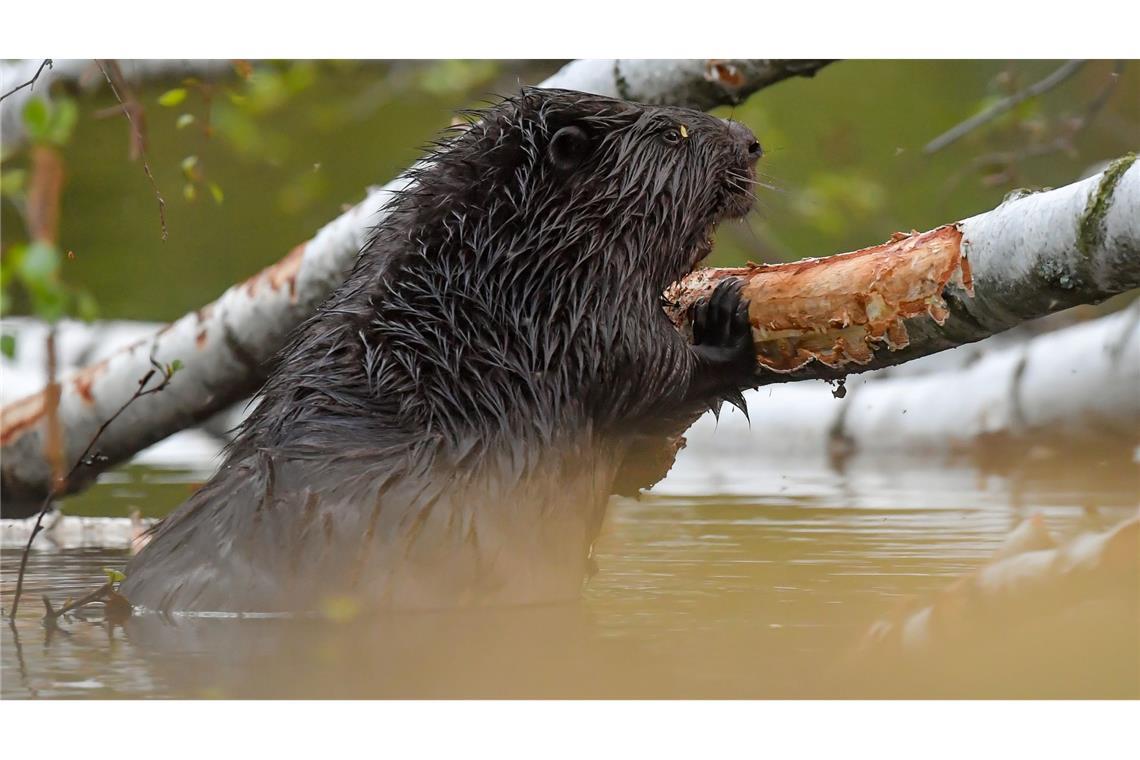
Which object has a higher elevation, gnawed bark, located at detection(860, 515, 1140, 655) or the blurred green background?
the blurred green background

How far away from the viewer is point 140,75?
446 cm

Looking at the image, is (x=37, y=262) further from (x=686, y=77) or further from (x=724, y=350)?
(x=686, y=77)

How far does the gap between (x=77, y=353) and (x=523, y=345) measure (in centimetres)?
503

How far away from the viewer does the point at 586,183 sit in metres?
3.07

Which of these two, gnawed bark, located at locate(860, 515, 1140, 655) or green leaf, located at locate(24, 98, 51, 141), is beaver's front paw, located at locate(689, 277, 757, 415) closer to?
gnawed bark, located at locate(860, 515, 1140, 655)

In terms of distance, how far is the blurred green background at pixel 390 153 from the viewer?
4.99 metres

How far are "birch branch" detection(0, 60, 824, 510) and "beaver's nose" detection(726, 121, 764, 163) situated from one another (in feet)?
1.84

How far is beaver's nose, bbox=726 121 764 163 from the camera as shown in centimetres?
332

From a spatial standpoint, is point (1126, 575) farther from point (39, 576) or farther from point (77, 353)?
point (77, 353)

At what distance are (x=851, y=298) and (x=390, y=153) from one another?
4.85 metres

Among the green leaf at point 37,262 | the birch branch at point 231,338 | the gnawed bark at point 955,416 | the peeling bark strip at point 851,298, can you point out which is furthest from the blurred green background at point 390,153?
the green leaf at point 37,262

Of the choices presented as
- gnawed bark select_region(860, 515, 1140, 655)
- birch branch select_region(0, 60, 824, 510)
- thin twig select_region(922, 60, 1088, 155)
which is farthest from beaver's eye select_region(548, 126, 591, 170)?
thin twig select_region(922, 60, 1088, 155)

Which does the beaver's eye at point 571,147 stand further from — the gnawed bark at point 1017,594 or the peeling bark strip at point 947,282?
the gnawed bark at point 1017,594
